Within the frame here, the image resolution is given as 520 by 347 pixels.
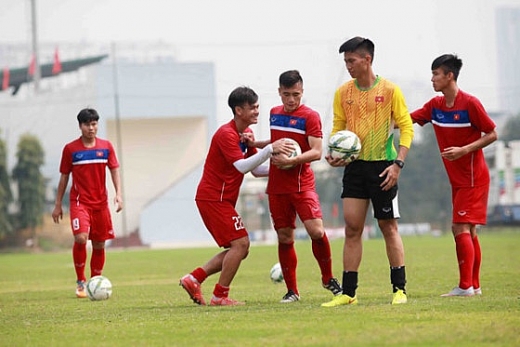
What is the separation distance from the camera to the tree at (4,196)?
46938 mm

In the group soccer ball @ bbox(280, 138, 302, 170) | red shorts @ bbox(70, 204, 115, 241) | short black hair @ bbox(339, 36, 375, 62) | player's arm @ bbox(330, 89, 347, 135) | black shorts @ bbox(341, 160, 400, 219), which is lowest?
red shorts @ bbox(70, 204, 115, 241)

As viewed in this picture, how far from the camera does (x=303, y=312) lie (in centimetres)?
897

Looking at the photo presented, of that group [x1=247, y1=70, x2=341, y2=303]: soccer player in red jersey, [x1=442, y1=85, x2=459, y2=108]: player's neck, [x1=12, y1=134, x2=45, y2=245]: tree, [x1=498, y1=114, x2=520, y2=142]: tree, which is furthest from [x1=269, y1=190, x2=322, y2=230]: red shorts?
[x1=12, y1=134, x2=45, y2=245]: tree

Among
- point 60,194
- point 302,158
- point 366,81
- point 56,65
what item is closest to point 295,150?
point 302,158

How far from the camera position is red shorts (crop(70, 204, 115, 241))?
46.0ft

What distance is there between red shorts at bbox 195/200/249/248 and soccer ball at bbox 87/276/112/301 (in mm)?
→ 2892

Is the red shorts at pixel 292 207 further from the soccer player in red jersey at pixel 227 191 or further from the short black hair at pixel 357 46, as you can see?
the short black hair at pixel 357 46

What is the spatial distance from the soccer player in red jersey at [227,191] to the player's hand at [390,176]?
4.67 ft

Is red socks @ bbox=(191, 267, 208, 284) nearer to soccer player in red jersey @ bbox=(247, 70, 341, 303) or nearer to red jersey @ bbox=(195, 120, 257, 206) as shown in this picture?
red jersey @ bbox=(195, 120, 257, 206)

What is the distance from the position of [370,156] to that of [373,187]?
0.27 m

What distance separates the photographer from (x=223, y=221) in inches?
413

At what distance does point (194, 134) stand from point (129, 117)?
15.1 feet

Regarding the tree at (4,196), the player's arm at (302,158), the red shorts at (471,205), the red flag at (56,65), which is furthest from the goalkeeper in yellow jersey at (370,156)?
the red flag at (56,65)

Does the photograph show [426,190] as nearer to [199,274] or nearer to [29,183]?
[29,183]
